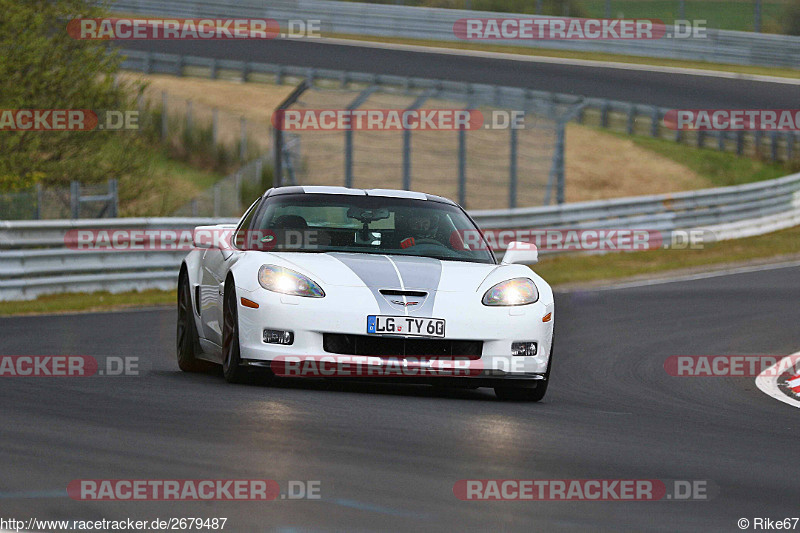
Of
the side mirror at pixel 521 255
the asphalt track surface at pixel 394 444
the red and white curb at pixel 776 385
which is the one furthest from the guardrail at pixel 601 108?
the asphalt track surface at pixel 394 444

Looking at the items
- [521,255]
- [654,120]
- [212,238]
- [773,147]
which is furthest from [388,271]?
[773,147]

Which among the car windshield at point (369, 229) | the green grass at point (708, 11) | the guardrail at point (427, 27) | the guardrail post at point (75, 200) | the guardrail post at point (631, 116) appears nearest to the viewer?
the car windshield at point (369, 229)

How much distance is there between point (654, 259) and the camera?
25.2 metres

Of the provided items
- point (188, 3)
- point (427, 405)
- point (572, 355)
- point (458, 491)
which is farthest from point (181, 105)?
point (458, 491)

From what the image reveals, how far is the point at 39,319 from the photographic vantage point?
48.4ft

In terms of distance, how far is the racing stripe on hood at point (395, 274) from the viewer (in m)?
8.73

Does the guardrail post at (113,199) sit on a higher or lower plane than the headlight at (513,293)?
lower

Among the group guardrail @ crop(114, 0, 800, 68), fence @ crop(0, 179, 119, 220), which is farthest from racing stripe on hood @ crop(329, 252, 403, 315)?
guardrail @ crop(114, 0, 800, 68)

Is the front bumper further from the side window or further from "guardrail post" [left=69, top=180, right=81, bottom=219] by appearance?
"guardrail post" [left=69, top=180, right=81, bottom=219]

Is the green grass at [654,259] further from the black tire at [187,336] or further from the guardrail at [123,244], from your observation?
the black tire at [187,336]

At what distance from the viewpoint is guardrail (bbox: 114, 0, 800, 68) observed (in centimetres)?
4328

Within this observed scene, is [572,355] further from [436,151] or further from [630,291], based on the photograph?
[436,151]

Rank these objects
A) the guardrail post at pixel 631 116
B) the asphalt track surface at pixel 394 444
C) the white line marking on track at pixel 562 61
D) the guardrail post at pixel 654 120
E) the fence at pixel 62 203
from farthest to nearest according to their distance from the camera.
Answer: the white line marking on track at pixel 562 61 < the guardrail post at pixel 654 120 < the guardrail post at pixel 631 116 < the fence at pixel 62 203 < the asphalt track surface at pixel 394 444

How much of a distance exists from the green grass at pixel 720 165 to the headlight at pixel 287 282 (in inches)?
1158
